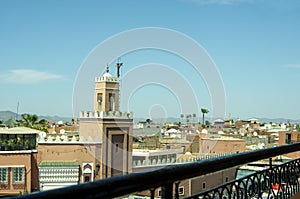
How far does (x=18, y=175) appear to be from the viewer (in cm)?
2495

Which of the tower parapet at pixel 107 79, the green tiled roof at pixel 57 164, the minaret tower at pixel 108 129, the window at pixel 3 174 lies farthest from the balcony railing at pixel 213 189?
the tower parapet at pixel 107 79

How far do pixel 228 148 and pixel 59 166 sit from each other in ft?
42.9

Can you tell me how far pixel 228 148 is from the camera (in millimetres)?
31641

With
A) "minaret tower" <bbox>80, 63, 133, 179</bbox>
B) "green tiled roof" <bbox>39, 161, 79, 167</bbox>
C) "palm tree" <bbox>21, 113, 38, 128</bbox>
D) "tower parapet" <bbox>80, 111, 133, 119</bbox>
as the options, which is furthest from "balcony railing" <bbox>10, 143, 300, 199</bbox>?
"palm tree" <bbox>21, 113, 38, 128</bbox>

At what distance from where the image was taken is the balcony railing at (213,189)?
104 cm

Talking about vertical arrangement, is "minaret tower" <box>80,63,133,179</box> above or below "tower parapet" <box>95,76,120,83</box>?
below

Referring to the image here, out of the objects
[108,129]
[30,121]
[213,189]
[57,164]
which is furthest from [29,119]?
[213,189]

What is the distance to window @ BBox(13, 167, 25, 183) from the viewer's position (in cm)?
2493

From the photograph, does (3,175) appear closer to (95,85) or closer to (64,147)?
(64,147)

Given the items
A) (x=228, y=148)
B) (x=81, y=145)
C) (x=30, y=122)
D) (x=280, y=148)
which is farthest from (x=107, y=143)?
(x=280, y=148)

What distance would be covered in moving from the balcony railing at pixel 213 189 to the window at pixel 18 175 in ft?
78.4

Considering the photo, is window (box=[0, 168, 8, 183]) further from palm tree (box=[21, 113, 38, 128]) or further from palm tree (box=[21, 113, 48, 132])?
palm tree (box=[21, 113, 38, 128])

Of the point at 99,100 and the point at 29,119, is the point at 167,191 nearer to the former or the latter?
the point at 99,100

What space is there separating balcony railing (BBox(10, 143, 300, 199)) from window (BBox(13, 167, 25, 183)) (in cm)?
2389
